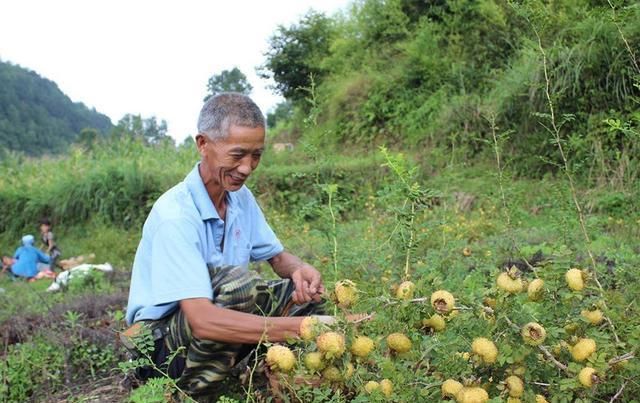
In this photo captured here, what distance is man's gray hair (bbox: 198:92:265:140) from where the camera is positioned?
261 centimetres

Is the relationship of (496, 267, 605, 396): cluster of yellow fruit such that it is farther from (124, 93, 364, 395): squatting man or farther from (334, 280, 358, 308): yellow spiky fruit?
(124, 93, 364, 395): squatting man

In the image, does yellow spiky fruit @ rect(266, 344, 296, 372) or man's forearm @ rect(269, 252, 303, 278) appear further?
man's forearm @ rect(269, 252, 303, 278)

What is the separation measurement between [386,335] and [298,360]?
24cm

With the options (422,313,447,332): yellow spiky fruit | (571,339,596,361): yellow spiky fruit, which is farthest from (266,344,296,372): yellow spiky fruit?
(571,339,596,361): yellow spiky fruit

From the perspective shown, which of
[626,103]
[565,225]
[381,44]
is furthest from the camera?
[381,44]

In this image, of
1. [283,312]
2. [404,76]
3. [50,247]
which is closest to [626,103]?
[404,76]

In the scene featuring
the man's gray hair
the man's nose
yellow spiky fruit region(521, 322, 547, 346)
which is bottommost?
yellow spiky fruit region(521, 322, 547, 346)

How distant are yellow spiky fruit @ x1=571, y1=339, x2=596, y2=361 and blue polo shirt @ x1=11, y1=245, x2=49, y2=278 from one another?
8.56 meters

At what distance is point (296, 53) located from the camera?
53.5ft

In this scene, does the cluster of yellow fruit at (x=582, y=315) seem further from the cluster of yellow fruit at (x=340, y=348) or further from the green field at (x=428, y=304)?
the cluster of yellow fruit at (x=340, y=348)

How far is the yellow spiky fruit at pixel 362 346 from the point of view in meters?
1.74

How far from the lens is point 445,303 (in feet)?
5.29

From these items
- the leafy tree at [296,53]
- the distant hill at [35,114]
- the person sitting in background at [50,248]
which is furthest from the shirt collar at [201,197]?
the distant hill at [35,114]

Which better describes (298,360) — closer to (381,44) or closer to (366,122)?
(366,122)
